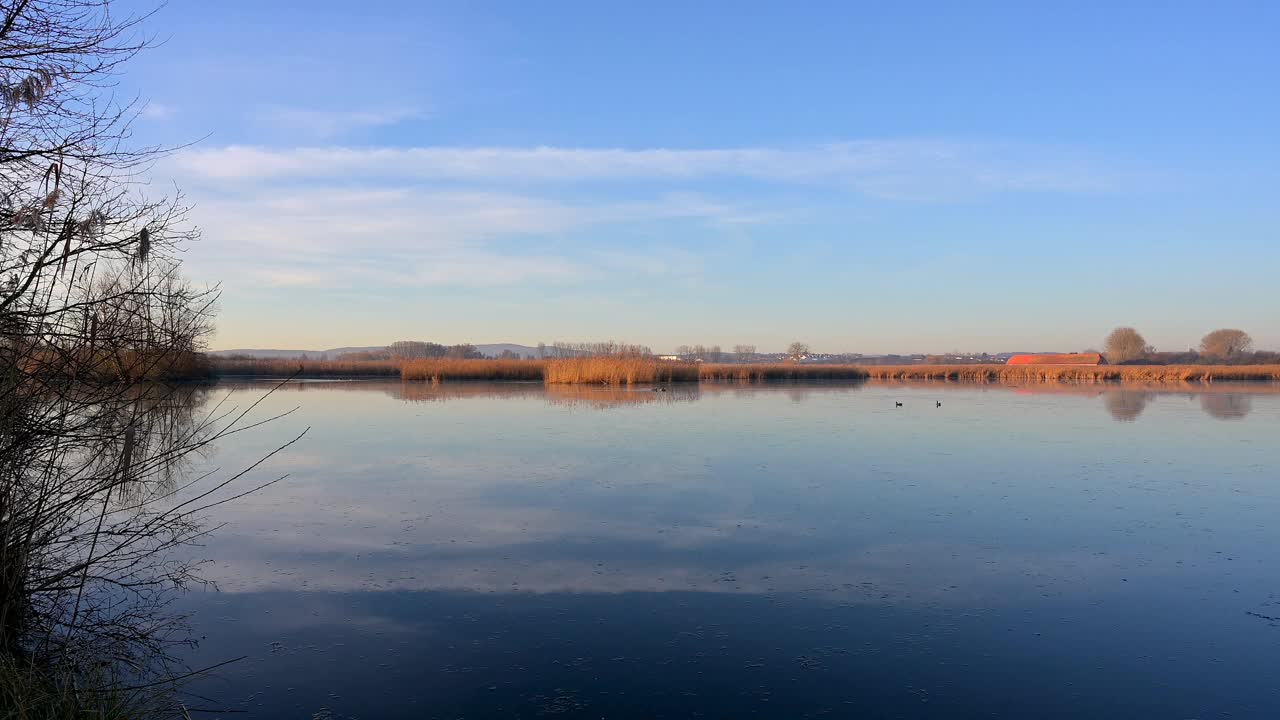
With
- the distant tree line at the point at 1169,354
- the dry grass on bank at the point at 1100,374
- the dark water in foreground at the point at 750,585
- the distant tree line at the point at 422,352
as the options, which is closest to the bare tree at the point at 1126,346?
the distant tree line at the point at 1169,354

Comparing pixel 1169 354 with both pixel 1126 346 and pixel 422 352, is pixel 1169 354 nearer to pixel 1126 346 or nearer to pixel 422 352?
pixel 1126 346

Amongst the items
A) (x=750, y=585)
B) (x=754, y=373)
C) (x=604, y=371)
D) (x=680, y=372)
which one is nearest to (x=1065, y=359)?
(x=754, y=373)

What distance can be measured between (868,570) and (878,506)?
180 cm

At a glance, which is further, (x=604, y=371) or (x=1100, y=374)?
(x=1100, y=374)

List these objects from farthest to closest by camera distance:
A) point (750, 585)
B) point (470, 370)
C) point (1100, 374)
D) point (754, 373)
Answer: point (1100, 374) < point (754, 373) < point (470, 370) < point (750, 585)

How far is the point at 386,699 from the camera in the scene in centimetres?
306

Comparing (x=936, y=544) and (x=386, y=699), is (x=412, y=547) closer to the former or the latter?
(x=386, y=699)

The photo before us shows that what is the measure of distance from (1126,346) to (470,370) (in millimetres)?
61382

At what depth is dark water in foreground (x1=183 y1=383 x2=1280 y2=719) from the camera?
10.4 feet

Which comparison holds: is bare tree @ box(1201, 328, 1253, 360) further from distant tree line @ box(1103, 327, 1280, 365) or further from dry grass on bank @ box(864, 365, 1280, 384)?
dry grass on bank @ box(864, 365, 1280, 384)

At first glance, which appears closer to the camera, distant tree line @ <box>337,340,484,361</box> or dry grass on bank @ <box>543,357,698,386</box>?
dry grass on bank @ <box>543,357,698,386</box>

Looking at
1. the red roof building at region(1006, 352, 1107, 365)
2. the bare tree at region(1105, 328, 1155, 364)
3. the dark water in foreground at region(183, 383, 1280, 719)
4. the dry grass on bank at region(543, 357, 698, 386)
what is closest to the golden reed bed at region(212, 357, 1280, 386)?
the dry grass on bank at region(543, 357, 698, 386)

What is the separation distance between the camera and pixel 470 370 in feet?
102

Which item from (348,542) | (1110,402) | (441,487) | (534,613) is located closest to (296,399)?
(441,487)
